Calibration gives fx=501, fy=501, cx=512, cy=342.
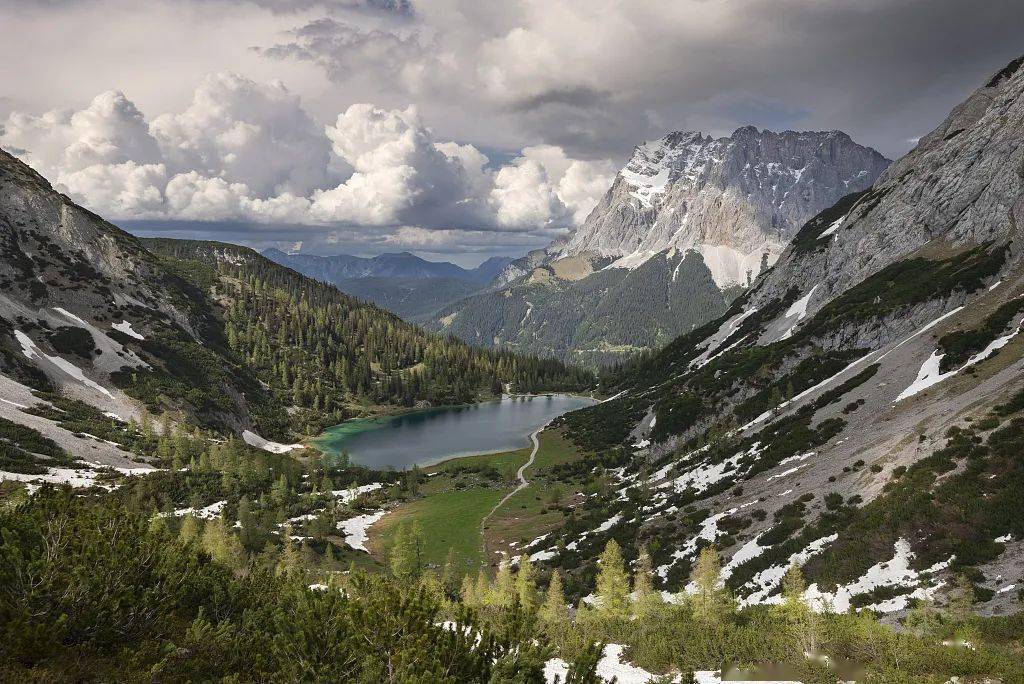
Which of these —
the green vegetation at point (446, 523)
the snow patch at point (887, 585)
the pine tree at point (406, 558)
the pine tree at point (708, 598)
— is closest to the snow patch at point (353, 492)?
the green vegetation at point (446, 523)

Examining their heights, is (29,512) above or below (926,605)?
above

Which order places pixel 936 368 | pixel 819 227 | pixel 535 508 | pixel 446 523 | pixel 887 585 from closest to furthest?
pixel 887 585 < pixel 936 368 < pixel 446 523 < pixel 535 508 < pixel 819 227

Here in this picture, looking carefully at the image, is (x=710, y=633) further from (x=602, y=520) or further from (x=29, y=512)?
(x=602, y=520)

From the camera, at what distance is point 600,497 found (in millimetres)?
75812

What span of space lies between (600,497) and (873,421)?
37844mm

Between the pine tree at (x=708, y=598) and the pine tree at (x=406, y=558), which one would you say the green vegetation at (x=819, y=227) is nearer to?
the pine tree at (x=708, y=598)

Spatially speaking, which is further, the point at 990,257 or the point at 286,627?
the point at 990,257

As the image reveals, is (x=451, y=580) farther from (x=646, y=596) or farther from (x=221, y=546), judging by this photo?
(x=646, y=596)

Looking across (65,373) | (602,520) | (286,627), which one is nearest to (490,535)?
(602,520)

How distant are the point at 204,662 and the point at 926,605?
1156 inches

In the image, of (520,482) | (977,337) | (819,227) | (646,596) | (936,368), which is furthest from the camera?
(819,227)

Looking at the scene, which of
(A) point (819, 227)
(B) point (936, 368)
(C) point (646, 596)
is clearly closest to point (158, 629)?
(C) point (646, 596)

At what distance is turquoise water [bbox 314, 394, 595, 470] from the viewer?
145m

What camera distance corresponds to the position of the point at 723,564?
4044cm
